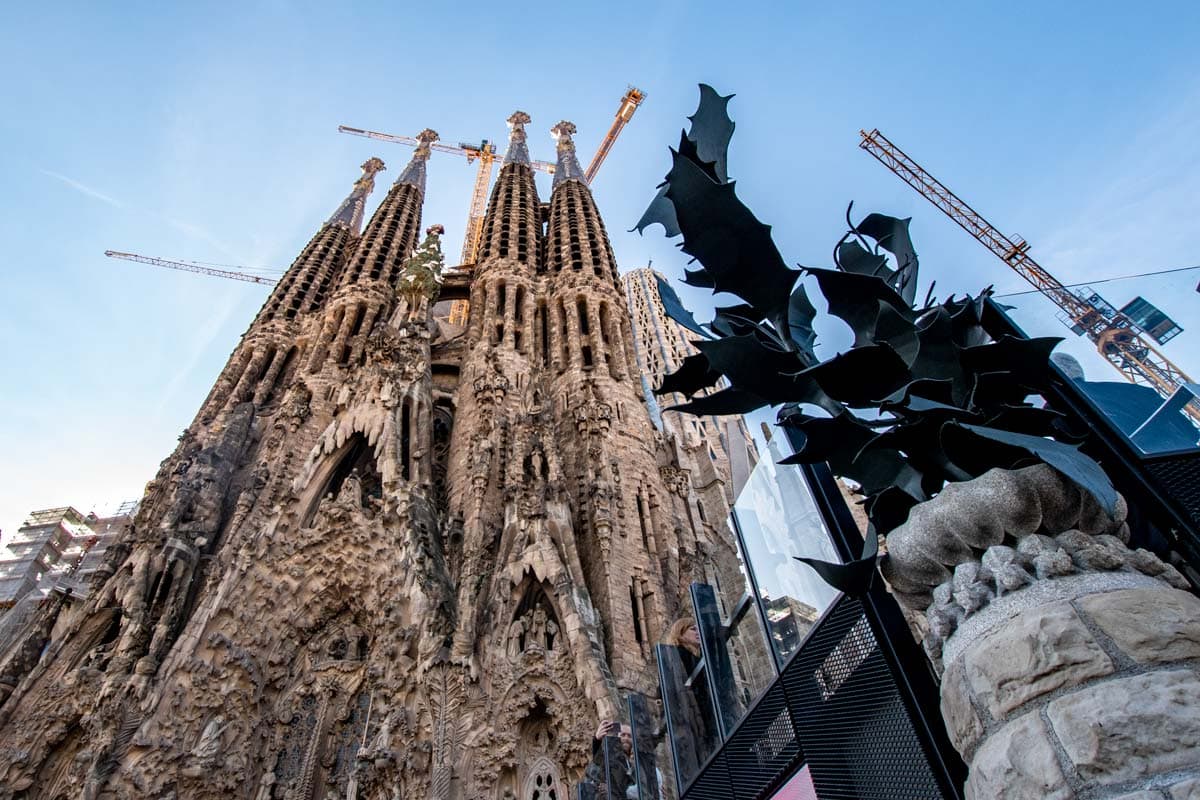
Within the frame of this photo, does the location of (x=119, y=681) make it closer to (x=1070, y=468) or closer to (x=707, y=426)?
(x=1070, y=468)

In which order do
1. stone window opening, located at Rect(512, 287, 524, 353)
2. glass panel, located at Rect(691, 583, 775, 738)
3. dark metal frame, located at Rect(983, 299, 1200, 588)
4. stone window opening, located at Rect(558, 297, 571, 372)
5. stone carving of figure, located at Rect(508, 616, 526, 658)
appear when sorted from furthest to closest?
stone window opening, located at Rect(512, 287, 524, 353)
stone window opening, located at Rect(558, 297, 571, 372)
stone carving of figure, located at Rect(508, 616, 526, 658)
glass panel, located at Rect(691, 583, 775, 738)
dark metal frame, located at Rect(983, 299, 1200, 588)

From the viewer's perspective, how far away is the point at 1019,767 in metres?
1.63

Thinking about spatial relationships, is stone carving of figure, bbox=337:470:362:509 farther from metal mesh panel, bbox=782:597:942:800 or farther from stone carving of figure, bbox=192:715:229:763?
metal mesh panel, bbox=782:597:942:800

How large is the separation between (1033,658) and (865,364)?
1.11 metres

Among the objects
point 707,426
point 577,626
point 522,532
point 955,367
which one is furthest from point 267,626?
point 707,426

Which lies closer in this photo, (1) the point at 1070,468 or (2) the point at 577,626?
(1) the point at 1070,468

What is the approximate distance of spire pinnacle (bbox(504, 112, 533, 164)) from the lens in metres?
31.5

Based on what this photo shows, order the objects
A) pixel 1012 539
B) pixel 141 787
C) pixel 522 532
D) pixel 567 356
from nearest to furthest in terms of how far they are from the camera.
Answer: pixel 1012 539
pixel 141 787
pixel 522 532
pixel 567 356

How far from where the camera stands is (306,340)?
69.9 ft

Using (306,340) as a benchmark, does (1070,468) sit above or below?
below

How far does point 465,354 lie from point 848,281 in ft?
55.5

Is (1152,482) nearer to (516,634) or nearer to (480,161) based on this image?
(516,634)

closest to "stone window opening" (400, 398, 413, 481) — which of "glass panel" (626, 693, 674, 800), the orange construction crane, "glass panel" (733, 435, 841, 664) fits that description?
"glass panel" (626, 693, 674, 800)

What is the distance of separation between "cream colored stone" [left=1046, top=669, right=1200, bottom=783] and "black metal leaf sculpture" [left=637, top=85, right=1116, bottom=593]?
0.43 m
